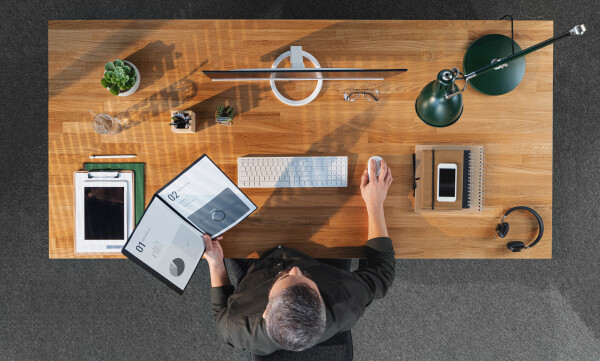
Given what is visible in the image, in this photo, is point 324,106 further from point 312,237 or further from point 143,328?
point 143,328

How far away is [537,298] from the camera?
6.98 feet

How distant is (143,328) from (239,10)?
2.11 metres

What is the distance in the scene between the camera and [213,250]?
140cm

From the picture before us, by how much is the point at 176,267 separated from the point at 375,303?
1.33 meters

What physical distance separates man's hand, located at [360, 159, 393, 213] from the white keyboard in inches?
3.4

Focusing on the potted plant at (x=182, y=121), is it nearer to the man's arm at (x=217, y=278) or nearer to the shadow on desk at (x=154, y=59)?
the shadow on desk at (x=154, y=59)

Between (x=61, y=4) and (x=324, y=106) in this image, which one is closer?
(x=324, y=106)

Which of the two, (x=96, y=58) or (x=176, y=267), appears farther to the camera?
(x=96, y=58)

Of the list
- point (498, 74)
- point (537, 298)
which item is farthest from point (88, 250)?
point (537, 298)

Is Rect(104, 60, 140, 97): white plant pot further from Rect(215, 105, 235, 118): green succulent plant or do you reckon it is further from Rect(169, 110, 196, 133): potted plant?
Rect(215, 105, 235, 118): green succulent plant

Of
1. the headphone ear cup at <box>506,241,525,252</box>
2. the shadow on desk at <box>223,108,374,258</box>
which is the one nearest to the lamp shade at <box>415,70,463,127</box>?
the shadow on desk at <box>223,108,374,258</box>

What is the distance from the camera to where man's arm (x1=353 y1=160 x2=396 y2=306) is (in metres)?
1.37

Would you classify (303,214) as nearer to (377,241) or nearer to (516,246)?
(377,241)

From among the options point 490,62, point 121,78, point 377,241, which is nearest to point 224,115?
point 121,78
